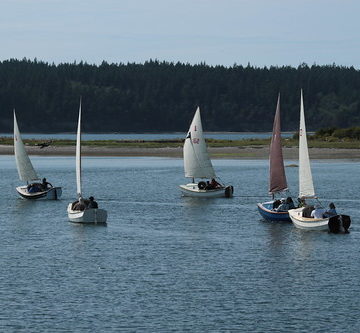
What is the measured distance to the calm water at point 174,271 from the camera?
42.2 metres

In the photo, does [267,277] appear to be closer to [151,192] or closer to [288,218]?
[288,218]

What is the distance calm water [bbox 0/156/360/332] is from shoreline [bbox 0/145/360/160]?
3104 inches

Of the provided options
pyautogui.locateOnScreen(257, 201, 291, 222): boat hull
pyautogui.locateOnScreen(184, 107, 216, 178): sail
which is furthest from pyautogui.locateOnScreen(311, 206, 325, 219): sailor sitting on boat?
pyautogui.locateOnScreen(184, 107, 216, 178): sail

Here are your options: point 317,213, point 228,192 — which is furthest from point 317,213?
point 228,192

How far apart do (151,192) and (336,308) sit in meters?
60.0

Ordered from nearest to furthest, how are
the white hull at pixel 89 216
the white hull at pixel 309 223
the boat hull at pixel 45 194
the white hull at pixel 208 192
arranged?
1. the white hull at pixel 309 223
2. the white hull at pixel 89 216
3. the boat hull at pixel 45 194
4. the white hull at pixel 208 192

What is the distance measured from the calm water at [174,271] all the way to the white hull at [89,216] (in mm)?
973

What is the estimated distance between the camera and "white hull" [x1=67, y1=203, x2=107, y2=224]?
72.7 meters

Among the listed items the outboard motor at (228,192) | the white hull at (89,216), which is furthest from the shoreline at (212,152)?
the white hull at (89,216)

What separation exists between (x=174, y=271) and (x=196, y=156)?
1728 inches

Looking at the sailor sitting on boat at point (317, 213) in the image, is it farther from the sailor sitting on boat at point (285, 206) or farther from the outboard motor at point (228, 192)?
the outboard motor at point (228, 192)

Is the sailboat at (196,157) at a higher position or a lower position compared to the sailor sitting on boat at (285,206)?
higher

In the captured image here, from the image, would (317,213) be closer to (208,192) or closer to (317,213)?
(317,213)

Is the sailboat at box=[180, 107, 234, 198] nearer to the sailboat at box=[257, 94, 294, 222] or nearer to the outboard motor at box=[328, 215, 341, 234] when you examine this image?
the sailboat at box=[257, 94, 294, 222]
